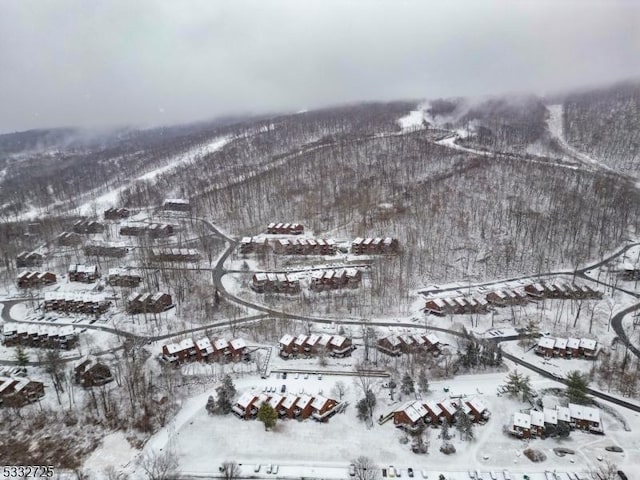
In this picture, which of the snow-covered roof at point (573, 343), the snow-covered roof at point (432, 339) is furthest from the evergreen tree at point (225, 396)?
the snow-covered roof at point (573, 343)

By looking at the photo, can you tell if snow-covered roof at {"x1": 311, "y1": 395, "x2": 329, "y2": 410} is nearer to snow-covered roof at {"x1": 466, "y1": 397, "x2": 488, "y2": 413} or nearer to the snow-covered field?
the snow-covered field

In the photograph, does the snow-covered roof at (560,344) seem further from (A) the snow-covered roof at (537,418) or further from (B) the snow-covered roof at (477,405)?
(B) the snow-covered roof at (477,405)

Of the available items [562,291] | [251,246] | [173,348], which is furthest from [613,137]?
[173,348]

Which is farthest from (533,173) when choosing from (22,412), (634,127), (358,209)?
(22,412)

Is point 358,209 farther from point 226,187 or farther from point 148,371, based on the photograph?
point 148,371

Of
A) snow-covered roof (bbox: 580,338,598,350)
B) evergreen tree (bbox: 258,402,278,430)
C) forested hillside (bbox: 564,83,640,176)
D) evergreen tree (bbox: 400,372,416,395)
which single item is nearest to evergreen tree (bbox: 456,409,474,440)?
evergreen tree (bbox: 400,372,416,395)
